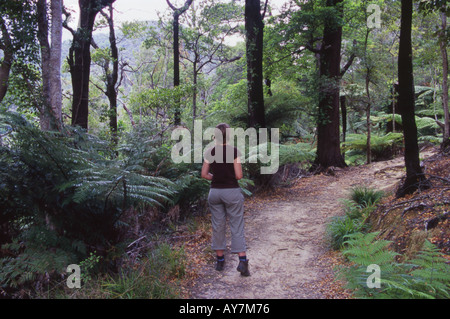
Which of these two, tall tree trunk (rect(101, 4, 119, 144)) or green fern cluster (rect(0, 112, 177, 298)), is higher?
tall tree trunk (rect(101, 4, 119, 144))

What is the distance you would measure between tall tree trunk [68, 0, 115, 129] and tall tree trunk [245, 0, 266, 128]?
472cm

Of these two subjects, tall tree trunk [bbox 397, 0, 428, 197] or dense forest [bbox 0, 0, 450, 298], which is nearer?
dense forest [bbox 0, 0, 450, 298]

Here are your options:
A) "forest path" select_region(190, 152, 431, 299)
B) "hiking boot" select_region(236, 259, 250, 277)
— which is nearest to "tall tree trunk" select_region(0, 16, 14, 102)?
"forest path" select_region(190, 152, 431, 299)

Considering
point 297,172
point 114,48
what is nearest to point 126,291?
point 297,172

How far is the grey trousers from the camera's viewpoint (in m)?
3.72

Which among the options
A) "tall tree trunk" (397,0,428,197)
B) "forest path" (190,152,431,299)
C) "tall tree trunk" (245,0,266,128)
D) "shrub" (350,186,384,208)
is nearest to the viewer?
"forest path" (190,152,431,299)

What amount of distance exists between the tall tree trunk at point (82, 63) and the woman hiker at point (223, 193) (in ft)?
20.9

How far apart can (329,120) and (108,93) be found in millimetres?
11935

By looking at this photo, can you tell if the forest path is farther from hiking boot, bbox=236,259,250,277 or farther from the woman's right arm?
the woman's right arm

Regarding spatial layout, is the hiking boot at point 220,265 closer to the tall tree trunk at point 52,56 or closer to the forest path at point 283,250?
the forest path at point 283,250

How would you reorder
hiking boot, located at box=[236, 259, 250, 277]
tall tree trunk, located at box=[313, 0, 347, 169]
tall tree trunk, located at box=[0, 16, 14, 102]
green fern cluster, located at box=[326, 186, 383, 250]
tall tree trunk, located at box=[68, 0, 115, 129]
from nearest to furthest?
hiking boot, located at box=[236, 259, 250, 277]
green fern cluster, located at box=[326, 186, 383, 250]
tall tree trunk, located at box=[0, 16, 14, 102]
tall tree trunk, located at box=[68, 0, 115, 129]
tall tree trunk, located at box=[313, 0, 347, 169]

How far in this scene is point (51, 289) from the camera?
2830mm

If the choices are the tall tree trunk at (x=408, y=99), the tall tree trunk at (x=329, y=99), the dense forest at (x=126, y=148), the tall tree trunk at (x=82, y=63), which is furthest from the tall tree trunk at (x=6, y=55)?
the tall tree trunk at (x=329, y=99)

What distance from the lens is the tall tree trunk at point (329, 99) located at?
10359 millimetres
